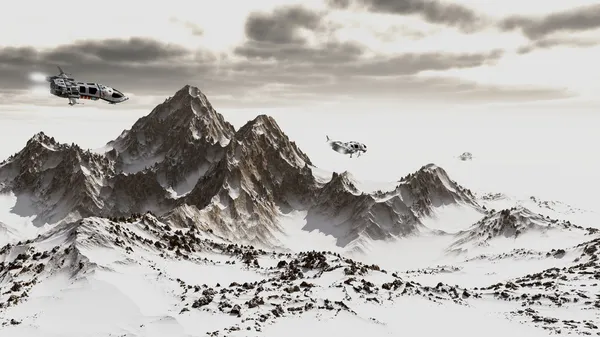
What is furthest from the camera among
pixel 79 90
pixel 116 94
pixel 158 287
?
pixel 116 94

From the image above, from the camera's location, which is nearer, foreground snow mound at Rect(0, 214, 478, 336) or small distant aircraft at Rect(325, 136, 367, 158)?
foreground snow mound at Rect(0, 214, 478, 336)

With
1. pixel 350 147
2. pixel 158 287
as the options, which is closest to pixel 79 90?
pixel 158 287

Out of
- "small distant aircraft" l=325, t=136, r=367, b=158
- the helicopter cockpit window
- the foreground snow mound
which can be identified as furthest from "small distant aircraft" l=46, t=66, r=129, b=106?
"small distant aircraft" l=325, t=136, r=367, b=158

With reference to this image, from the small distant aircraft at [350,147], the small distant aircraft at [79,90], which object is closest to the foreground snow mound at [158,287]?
the small distant aircraft at [79,90]

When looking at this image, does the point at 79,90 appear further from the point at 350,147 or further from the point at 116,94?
the point at 350,147

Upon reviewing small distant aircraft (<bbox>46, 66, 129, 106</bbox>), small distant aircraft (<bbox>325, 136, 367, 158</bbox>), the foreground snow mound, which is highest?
small distant aircraft (<bbox>325, 136, 367, 158</bbox>)

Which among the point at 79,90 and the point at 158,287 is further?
the point at 79,90

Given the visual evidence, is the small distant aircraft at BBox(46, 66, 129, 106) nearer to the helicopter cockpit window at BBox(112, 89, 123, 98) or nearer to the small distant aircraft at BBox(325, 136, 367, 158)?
the helicopter cockpit window at BBox(112, 89, 123, 98)

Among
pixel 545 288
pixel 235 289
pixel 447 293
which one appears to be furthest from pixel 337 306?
pixel 545 288

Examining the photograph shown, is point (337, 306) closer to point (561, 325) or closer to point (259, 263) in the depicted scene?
point (561, 325)

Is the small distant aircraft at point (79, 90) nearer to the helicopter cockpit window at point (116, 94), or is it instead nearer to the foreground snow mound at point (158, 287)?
the helicopter cockpit window at point (116, 94)
